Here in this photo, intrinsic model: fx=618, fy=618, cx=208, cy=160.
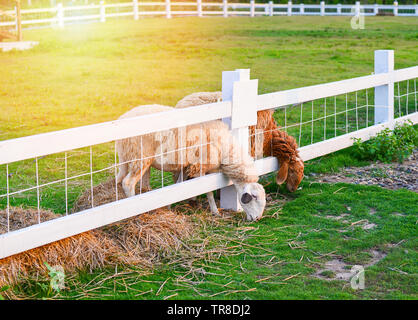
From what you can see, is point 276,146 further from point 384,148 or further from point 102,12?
point 102,12

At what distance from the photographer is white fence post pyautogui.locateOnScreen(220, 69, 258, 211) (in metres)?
5.51

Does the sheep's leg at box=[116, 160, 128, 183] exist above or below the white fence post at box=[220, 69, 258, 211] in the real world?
below

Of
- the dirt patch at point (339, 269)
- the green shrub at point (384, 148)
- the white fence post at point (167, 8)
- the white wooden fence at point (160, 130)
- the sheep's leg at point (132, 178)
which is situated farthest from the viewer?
the white fence post at point (167, 8)

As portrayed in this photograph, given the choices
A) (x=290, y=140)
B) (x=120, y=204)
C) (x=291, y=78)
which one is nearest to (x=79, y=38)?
(x=291, y=78)

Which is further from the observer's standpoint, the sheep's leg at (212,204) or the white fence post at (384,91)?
the white fence post at (384,91)

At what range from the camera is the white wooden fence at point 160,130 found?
3.87m

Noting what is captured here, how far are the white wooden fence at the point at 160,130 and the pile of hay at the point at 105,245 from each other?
0.14 metres

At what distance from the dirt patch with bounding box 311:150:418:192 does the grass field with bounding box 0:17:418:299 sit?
260 millimetres

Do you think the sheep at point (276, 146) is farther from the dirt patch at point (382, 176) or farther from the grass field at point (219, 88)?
the dirt patch at point (382, 176)

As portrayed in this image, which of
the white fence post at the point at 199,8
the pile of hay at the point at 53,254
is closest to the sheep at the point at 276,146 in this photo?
the pile of hay at the point at 53,254

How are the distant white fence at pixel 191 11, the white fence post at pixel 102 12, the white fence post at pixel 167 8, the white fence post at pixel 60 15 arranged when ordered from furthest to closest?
the white fence post at pixel 167 8, the white fence post at pixel 102 12, the distant white fence at pixel 191 11, the white fence post at pixel 60 15

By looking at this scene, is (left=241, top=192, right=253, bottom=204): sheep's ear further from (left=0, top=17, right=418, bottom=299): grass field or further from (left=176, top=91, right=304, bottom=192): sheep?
(left=176, top=91, right=304, bottom=192): sheep

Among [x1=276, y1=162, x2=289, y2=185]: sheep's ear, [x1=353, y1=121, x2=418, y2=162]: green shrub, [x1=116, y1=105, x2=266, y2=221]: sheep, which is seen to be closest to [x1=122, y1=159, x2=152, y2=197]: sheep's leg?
[x1=116, y1=105, x2=266, y2=221]: sheep
